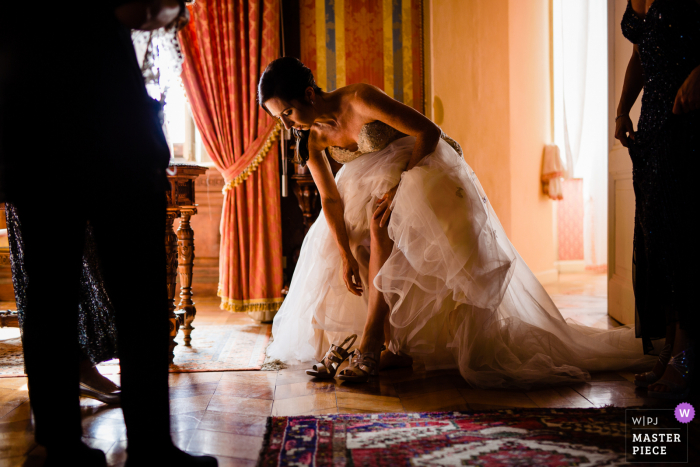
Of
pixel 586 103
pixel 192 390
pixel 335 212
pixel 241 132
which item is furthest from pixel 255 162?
pixel 586 103

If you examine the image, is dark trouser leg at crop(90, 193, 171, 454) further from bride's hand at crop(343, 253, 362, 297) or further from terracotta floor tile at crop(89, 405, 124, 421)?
bride's hand at crop(343, 253, 362, 297)

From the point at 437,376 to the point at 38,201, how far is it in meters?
1.42

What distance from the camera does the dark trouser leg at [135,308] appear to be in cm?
97

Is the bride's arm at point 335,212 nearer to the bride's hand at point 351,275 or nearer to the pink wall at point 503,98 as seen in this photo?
the bride's hand at point 351,275

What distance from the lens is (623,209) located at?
2.74 m

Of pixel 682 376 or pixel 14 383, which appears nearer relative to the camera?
pixel 682 376

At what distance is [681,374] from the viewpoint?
Answer: 154 centimetres

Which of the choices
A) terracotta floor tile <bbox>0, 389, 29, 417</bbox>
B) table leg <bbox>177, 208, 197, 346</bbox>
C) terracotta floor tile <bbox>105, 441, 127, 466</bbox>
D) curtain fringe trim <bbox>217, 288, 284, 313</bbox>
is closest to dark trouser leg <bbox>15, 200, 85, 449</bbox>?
terracotta floor tile <bbox>105, 441, 127, 466</bbox>

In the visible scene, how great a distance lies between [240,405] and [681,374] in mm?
1334

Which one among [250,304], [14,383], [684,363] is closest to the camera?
[684,363]

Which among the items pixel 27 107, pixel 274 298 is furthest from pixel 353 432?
pixel 274 298

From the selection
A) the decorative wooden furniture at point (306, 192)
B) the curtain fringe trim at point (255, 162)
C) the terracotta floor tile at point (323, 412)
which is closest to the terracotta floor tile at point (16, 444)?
the terracotta floor tile at point (323, 412)

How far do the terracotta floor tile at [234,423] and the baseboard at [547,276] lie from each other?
133 inches

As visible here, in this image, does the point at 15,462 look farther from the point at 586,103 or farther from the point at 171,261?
the point at 586,103
